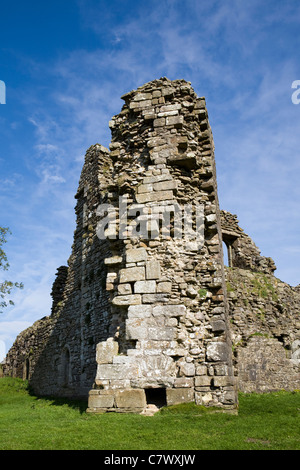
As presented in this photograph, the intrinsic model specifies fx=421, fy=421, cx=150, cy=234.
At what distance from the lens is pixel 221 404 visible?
25.5ft

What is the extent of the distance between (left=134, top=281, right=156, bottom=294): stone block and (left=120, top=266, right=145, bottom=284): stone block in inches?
4.2

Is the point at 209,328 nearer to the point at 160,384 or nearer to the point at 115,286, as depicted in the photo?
the point at 160,384

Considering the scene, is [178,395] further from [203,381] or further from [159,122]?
[159,122]

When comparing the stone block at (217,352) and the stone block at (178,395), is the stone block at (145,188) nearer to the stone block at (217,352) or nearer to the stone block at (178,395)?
the stone block at (217,352)

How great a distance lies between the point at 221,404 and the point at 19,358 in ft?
66.1

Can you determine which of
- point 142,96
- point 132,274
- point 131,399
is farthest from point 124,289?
point 142,96

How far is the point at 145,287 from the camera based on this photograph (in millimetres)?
8547

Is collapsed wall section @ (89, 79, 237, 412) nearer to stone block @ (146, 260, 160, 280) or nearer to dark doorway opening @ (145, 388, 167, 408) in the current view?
stone block @ (146, 260, 160, 280)

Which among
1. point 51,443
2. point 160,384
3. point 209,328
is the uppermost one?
point 209,328

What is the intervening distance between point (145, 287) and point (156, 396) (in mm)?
2128

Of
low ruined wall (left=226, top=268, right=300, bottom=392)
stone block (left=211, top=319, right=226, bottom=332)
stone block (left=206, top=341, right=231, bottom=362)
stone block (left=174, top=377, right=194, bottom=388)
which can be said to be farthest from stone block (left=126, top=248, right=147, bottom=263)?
low ruined wall (left=226, top=268, right=300, bottom=392)

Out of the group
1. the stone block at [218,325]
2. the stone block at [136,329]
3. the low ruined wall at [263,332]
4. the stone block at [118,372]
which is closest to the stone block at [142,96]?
the stone block at [136,329]

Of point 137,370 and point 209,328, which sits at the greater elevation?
point 209,328

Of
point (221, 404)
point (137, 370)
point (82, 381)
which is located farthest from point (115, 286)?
point (82, 381)
